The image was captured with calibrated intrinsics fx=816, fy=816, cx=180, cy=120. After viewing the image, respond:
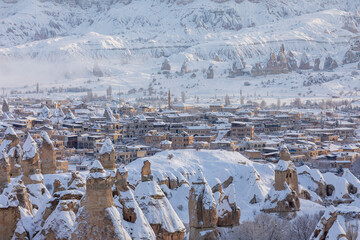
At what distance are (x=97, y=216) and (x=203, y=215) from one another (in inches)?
284

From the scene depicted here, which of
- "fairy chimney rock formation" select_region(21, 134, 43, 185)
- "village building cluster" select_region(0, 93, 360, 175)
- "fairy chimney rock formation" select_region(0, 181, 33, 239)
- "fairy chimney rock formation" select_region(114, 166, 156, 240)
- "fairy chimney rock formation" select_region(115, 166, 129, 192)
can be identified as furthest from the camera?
"village building cluster" select_region(0, 93, 360, 175)

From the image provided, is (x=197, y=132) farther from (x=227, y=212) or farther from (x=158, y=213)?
(x=158, y=213)

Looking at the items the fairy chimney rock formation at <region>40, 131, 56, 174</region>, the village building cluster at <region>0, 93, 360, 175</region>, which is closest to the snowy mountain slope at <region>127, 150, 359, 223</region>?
the fairy chimney rock formation at <region>40, 131, 56, 174</region>

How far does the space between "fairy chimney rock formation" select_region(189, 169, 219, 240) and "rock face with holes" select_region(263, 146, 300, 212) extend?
12126 millimetres

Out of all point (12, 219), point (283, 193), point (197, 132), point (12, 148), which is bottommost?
point (197, 132)

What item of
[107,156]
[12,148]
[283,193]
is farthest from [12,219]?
[283,193]

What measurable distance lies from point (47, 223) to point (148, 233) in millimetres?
2974

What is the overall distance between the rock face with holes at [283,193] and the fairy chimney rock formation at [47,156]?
32.6ft

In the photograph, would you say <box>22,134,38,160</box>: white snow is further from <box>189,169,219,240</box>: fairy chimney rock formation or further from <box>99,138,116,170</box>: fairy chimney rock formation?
<box>189,169,219,240</box>: fairy chimney rock formation

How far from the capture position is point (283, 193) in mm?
37125

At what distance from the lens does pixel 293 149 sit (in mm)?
81125

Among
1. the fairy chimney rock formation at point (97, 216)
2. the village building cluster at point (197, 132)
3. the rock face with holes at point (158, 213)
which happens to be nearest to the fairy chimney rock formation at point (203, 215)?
the rock face with holes at point (158, 213)

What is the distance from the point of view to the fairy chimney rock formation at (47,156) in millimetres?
34281

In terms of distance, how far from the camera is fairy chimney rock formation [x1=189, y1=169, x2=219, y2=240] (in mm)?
24562
